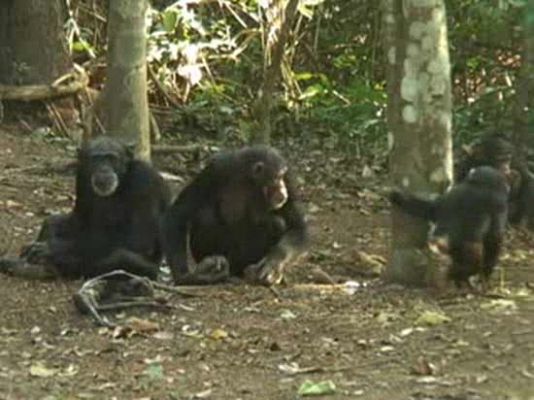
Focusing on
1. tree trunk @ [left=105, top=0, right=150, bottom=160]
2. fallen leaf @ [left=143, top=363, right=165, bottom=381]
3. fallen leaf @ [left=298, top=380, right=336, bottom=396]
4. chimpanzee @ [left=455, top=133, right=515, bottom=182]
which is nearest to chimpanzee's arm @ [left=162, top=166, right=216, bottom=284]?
tree trunk @ [left=105, top=0, right=150, bottom=160]

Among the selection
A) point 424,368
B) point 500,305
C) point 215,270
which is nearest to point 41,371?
point 424,368

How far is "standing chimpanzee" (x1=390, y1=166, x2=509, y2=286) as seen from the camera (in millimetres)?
6977

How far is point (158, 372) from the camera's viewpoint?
5605 mm

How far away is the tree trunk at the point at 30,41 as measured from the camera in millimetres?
12305

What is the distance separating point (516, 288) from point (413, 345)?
1.65 meters

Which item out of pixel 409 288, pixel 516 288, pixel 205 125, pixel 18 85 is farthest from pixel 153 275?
pixel 205 125

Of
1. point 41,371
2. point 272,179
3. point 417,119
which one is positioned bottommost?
point 41,371

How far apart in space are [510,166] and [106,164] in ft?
9.80

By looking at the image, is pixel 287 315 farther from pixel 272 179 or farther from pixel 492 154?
pixel 492 154


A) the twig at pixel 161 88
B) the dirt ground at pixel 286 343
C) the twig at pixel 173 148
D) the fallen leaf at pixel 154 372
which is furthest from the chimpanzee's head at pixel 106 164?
the twig at pixel 161 88

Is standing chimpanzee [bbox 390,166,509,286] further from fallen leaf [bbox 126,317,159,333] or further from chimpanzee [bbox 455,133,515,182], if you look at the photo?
fallen leaf [bbox 126,317,159,333]

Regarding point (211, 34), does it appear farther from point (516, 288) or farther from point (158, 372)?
point (158, 372)

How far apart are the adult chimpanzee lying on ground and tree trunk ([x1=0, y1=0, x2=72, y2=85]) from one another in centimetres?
471

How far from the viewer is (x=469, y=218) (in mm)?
7094
